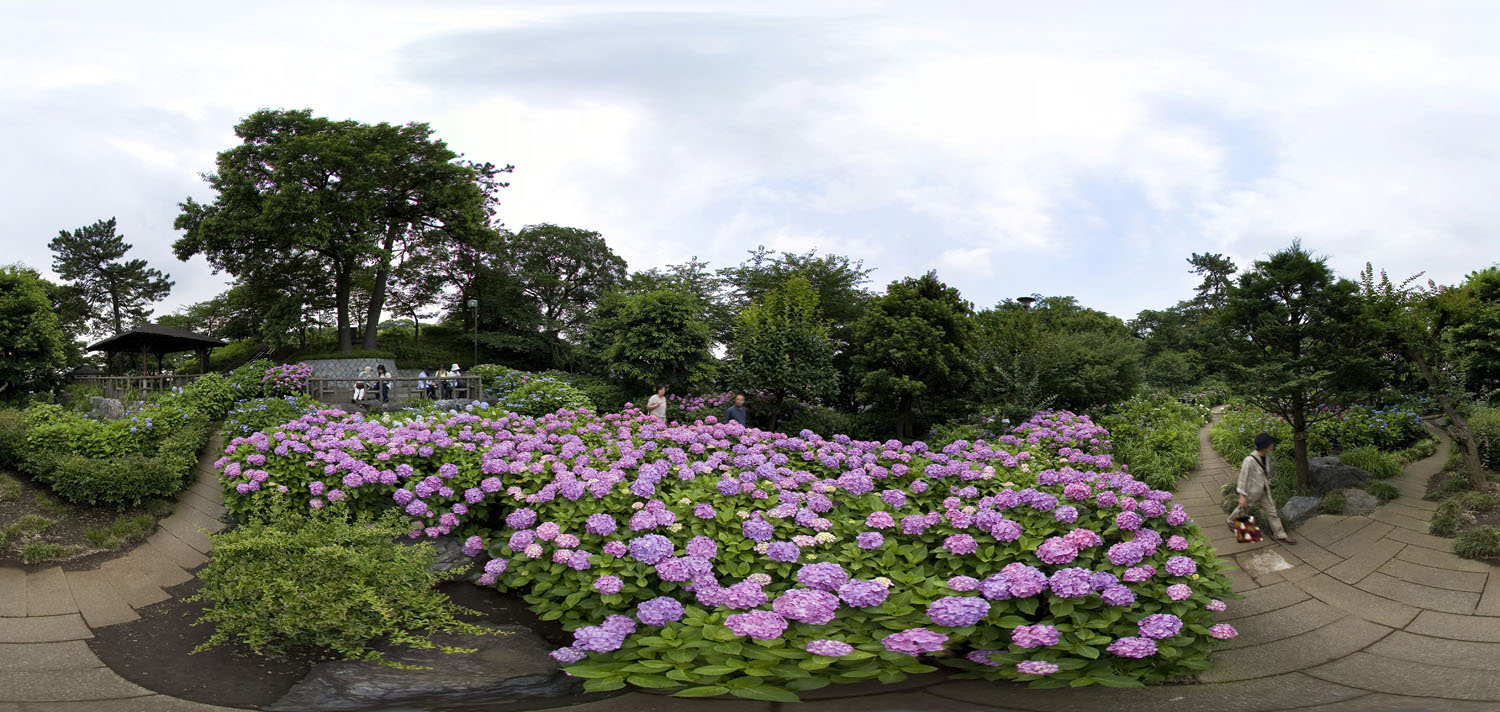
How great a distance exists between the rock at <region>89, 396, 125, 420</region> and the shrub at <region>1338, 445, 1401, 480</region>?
17209 mm

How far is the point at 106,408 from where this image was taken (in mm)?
13484

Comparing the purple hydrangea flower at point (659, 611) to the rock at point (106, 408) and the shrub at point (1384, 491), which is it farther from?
the rock at point (106, 408)

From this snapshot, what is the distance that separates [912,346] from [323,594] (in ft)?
31.0

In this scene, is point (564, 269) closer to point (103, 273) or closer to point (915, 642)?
point (103, 273)

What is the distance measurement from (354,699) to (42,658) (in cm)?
265

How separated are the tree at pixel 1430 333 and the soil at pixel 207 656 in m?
7.83

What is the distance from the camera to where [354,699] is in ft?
11.6

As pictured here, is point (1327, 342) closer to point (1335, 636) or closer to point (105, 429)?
point (1335, 636)

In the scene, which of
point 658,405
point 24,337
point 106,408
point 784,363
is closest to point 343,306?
point 24,337

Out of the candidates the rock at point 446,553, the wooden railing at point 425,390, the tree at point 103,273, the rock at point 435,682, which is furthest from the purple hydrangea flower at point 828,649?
the tree at point 103,273

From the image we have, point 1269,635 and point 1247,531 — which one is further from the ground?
point 1247,531

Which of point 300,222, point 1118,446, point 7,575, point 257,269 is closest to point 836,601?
point 7,575

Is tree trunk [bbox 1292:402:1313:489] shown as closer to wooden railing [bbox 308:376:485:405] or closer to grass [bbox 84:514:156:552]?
grass [bbox 84:514:156:552]

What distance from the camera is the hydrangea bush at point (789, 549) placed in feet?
10.9
